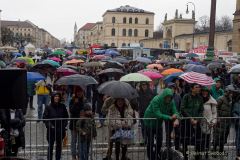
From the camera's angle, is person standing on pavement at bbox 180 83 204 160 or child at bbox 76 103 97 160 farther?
person standing on pavement at bbox 180 83 204 160

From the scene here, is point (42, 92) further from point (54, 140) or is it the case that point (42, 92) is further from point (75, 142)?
point (75, 142)

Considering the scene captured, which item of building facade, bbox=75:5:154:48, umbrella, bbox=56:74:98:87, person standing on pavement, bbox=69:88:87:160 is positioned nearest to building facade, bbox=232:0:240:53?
umbrella, bbox=56:74:98:87

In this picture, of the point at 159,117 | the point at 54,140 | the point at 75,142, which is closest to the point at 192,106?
the point at 159,117

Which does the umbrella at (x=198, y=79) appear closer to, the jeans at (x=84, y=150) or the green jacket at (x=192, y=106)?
the green jacket at (x=192, y=106)

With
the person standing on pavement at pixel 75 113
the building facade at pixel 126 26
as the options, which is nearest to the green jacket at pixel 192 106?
the person standing on pavement at pixel 75 113

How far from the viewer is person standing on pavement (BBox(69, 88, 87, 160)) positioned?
805cm

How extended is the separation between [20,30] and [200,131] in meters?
189

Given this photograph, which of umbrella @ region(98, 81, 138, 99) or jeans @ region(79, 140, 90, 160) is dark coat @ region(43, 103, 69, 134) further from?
umbrella @ region(98, 81, 138, 99)

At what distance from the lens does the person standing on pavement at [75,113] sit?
8055 millimetres

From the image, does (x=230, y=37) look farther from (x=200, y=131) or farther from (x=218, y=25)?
(x=218, y=25)

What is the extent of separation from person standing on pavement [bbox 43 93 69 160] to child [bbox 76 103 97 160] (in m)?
0.35

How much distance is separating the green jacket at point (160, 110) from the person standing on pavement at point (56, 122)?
1.65 m

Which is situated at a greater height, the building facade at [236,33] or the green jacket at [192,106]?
the building facade at [236,33]

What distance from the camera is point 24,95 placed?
20.4 ft
